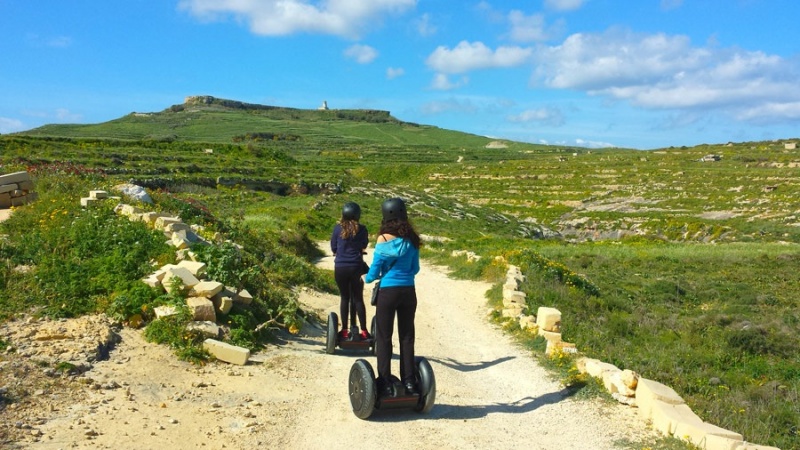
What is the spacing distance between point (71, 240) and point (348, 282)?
5340 mm

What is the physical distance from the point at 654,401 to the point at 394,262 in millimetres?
3439

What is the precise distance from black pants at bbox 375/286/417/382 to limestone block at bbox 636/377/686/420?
2.80 metres

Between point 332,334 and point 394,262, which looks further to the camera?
point 332,334

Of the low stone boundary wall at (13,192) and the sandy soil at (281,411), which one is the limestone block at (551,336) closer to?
the sandy soil at (281,411)

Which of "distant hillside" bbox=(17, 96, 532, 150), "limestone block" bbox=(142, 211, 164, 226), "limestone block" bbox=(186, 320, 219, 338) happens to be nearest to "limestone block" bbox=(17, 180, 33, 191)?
"limestone block" bbox=(142, 211, 164, 226)

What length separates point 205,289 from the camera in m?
8.56

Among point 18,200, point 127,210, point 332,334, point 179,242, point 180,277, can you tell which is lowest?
point 332,334

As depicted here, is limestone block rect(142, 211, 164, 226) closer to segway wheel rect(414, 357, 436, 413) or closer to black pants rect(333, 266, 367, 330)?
black pants rect(333, 266, 367, 330)

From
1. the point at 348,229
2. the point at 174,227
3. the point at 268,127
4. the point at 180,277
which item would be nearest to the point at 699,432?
the point at 348,229

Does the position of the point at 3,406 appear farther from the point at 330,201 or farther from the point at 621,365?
the point at 330,201

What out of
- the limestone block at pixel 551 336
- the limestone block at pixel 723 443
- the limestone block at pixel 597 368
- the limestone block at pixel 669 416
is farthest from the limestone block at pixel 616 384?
the limestone block at pixel 551 336

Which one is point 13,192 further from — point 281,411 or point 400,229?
→ point 400,229

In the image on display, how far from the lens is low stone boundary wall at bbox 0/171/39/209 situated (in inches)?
546

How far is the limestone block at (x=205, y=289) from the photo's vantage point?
28.0ft
